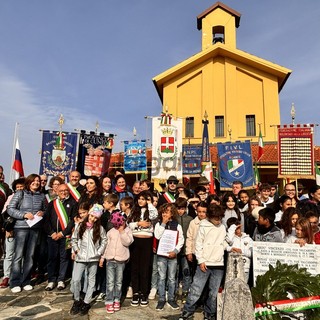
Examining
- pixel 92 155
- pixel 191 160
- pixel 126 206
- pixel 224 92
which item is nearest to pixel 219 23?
pixel 224 92

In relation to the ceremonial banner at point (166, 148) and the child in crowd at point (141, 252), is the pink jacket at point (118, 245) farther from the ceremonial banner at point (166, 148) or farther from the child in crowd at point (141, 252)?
the ceremonial banner at point (166, 148)

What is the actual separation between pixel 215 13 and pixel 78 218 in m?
21.1

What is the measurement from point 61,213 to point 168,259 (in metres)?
2.23

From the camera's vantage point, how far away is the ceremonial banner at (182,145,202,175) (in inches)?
515

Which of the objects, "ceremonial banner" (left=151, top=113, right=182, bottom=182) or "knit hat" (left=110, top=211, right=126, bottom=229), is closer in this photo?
"knit hat" (left=110, top=211, right=126, bottom=229)

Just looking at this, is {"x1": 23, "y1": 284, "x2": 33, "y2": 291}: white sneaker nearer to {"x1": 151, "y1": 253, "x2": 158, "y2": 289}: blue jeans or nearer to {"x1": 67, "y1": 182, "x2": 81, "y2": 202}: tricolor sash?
{"x1": 67, "y1": 182, "x2": 81, "y2": 202}: tricolor sash

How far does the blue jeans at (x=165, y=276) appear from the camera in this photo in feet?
15.9

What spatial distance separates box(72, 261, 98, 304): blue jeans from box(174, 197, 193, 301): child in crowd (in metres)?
1.57

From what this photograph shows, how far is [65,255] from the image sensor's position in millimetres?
5590

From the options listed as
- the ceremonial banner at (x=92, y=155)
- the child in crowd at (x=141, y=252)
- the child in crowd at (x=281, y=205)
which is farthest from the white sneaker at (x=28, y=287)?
the ceremonial banner at (x=92, y=155)

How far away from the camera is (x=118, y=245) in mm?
4855

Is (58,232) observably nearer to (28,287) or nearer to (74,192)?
(74,192)

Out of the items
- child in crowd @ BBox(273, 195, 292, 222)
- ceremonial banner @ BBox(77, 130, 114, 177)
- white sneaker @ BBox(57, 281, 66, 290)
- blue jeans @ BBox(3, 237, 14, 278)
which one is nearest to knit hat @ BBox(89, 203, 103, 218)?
white sneaker @ BBox(57, 281, 66, 290)

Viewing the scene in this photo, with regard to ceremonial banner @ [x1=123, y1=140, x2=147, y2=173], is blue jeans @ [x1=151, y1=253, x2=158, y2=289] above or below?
below
